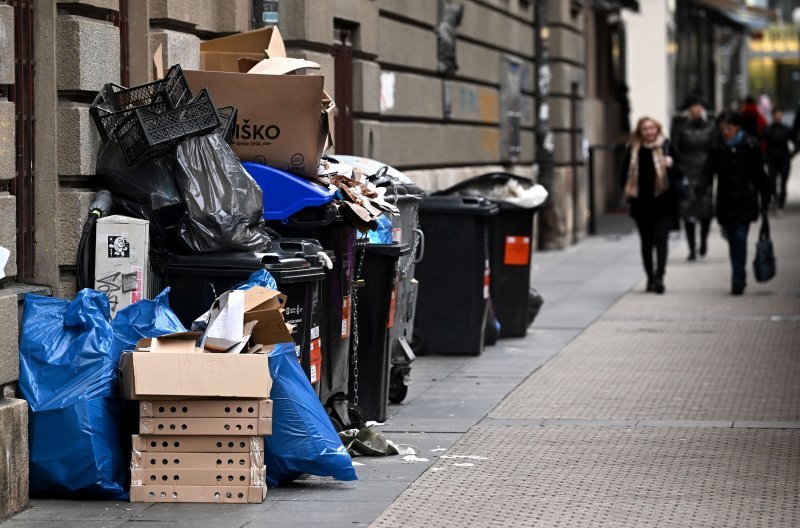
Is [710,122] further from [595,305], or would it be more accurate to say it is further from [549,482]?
[549,482]

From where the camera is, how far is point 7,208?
657 centimetres

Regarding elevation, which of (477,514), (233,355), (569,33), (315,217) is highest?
(569,33)

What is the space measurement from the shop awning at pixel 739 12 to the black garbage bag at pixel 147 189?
32567mm

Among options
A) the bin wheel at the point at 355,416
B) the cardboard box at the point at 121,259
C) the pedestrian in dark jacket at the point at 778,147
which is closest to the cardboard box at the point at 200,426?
the cardboard box at the point at 121,259

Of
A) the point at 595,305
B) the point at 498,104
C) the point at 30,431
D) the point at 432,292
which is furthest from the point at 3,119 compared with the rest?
the point at 498,104

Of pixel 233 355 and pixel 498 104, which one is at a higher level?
pixel 498 104

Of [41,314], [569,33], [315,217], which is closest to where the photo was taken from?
[41,314]

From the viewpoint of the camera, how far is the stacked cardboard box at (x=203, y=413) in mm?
6340

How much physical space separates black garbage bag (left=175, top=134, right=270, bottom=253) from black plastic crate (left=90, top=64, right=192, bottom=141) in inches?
10.1

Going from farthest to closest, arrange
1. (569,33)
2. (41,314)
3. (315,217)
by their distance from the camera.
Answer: (569,33) < (315,217) < (41,314)

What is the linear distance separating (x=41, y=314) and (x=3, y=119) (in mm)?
832

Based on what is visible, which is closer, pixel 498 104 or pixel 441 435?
pixel 441 435

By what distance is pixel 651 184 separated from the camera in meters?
15.0

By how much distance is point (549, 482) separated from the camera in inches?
274
